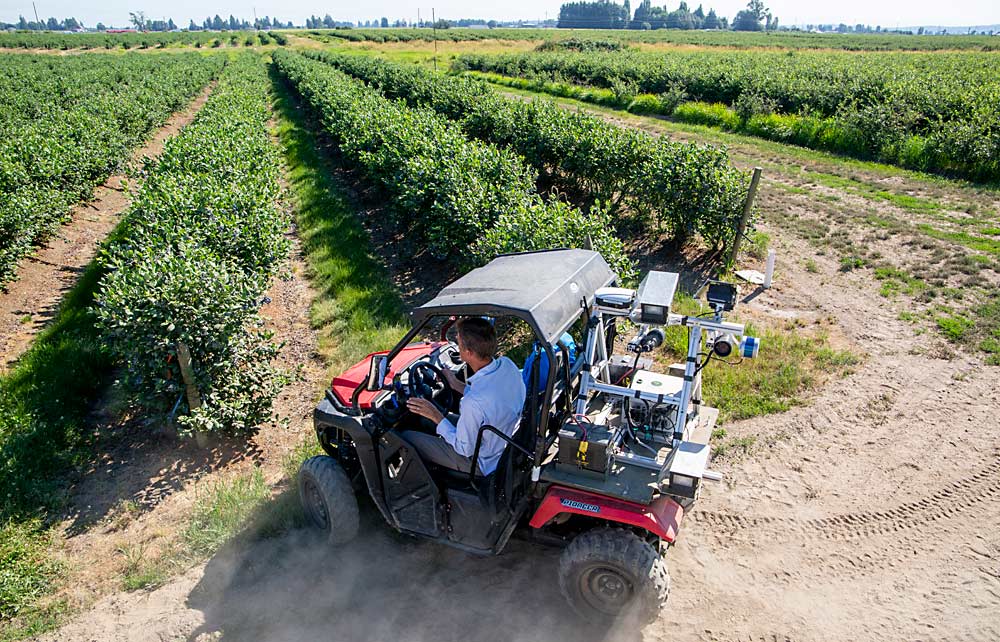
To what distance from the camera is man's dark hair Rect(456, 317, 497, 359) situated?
3.87 m

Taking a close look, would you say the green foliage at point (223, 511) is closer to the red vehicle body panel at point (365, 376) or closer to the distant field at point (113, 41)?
the red vehicle body panel at point (365, 376)

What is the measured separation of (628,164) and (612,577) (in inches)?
349

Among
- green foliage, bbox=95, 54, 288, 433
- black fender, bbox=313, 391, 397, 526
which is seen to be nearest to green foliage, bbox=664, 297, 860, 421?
black fender, bbox=313, 391, 397, 526

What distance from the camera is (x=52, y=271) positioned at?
10.9m

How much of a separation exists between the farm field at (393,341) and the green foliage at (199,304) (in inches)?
1.2

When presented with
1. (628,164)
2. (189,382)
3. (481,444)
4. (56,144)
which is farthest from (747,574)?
(56,144)

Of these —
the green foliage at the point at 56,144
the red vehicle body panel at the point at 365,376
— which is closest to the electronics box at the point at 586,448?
the red vehicle body panel at the point at 365,376

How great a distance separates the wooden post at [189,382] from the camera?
5.59m

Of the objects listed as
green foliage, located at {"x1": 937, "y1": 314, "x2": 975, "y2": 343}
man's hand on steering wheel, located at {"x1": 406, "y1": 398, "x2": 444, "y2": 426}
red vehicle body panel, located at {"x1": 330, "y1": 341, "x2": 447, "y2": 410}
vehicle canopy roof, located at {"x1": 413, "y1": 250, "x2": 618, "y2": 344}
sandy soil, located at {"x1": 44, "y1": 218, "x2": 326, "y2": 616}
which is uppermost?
vehicle canopy roof, located at {"x1": 413, "y1": 250, "x2": 618, "y2": 344}

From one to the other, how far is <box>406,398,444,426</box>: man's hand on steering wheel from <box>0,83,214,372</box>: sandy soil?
645cm

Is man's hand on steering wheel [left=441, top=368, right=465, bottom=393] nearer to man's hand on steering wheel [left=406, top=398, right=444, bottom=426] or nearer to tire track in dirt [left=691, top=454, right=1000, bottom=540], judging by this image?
man's hand on steering wheel [left=406, top=398, right=444, bottom=426]

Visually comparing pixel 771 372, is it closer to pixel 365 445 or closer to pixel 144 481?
pixel 365 445

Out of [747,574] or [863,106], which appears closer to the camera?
[747,574]

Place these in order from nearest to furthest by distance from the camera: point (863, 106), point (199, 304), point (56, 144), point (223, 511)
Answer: point (223, 511)
point (199, 304)
point (56, 144)
point (863, 106)
